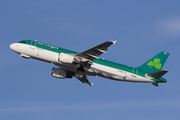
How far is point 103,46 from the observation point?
47000 millimetres

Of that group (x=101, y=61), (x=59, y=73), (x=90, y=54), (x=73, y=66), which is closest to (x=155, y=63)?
(x=101, y=61)

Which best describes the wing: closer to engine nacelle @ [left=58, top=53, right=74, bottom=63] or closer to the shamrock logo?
engine nacelle @ [left=58, top=53, right=74, bottom=63]

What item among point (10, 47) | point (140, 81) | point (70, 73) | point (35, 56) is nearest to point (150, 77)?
point (140, 81)

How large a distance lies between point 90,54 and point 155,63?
50.5 feet

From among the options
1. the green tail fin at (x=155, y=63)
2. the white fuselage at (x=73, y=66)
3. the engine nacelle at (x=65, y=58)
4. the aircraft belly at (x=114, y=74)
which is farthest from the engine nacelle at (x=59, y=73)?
the green tail fin at (x=155, y=63)

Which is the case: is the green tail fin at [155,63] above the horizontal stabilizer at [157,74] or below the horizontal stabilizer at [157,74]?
above

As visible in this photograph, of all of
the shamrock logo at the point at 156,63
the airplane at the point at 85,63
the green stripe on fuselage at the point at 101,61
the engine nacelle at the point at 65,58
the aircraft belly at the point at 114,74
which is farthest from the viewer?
the shamrock logo at the point at 156,63

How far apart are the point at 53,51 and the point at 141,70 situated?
17225 mm

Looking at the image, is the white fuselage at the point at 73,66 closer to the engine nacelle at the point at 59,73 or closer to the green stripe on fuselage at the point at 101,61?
the green stripe on fuselage at the point at 101,61

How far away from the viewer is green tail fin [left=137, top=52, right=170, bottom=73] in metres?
56.6

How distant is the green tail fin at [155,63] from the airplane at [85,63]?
3.17 feet

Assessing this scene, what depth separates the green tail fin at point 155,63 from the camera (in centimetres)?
5656

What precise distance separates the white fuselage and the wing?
1496 millimetres

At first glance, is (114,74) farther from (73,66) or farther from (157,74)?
(157,74)
